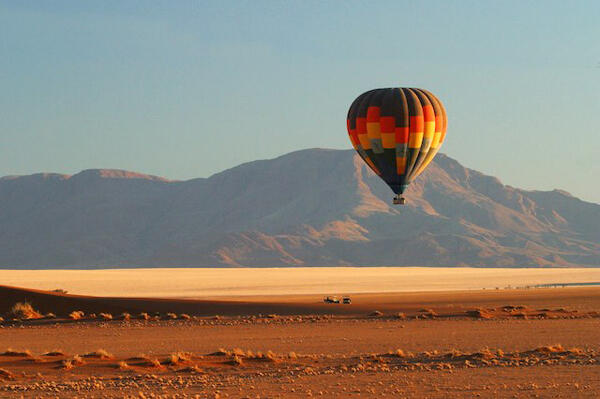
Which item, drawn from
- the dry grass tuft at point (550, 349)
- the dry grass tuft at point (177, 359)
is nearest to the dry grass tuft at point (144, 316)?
the dry grass tuft at point (177, 359)

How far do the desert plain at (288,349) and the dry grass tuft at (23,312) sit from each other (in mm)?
80

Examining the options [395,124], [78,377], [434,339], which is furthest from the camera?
[395,124]

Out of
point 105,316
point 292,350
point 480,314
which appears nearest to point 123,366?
point 292,350

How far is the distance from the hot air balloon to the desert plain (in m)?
6.20

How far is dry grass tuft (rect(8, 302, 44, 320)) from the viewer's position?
137ft

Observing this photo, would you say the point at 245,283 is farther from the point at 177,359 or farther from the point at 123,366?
the point at 123,366

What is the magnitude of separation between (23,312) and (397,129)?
1673 cm

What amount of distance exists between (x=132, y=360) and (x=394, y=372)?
6908 millimetres

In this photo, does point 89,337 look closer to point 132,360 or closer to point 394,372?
point 132,360

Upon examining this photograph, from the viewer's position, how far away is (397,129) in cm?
4131

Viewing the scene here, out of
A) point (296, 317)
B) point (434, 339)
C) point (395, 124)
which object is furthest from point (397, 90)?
point (434, 339)

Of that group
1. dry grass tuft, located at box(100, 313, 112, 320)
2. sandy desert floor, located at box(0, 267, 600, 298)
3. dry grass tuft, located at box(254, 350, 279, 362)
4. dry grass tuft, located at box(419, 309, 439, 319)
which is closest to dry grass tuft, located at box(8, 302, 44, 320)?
dry grass tuft, located at box(100, 313, 112, 320)

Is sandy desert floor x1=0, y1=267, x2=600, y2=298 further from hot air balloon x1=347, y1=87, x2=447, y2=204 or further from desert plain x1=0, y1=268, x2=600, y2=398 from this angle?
hot air balloon x1=347, y1=87, x2=447, y2=204

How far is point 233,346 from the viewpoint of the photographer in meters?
31.0
